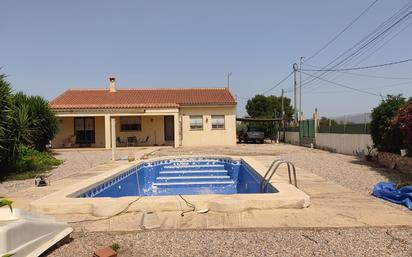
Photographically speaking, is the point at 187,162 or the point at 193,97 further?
the point at 193,97

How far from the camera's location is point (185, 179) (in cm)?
1430

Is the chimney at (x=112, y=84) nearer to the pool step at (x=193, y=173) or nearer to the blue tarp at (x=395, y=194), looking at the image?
the pool step at (x=193, y=173)

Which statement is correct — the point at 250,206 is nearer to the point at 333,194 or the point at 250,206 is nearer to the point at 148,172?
the point at 333,194

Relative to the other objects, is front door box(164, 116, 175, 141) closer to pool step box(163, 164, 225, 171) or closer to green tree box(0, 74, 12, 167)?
pool step box(163, 164, 225, 171)

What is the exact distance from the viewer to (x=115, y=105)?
28.7m

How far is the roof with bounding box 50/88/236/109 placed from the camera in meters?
29.0

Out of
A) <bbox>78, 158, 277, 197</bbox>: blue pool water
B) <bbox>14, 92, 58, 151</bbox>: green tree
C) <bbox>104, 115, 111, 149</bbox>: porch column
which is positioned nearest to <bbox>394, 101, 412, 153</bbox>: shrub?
<bbox>78, 158, 277, 197</bbox>: blue pool water

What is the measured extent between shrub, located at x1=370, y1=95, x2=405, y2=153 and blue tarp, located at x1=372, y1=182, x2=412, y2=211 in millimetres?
5720

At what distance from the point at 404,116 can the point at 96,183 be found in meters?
9.26

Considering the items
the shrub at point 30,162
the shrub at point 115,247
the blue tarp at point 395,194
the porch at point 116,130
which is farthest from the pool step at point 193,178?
the porch at point 116,130

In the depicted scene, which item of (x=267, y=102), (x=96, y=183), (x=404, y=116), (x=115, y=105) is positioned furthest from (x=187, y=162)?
(x=267, y=102)

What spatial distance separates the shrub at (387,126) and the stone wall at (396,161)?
269 millimetres

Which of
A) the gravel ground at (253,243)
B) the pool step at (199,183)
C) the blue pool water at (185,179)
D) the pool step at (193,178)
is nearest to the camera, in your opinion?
the gravel ground at (253,243)

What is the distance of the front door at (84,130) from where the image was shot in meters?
30.3
